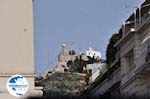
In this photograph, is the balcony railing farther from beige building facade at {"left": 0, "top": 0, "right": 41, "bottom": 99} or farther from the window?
beige building facade at {"left": 0, "top": 0, "right": 41, "bottom": 99}

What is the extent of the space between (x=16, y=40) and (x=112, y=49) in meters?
27.2

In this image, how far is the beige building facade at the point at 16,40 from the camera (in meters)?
21.0

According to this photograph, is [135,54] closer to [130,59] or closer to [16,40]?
[130,59]

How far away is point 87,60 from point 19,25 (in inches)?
2363

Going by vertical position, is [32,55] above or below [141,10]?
below

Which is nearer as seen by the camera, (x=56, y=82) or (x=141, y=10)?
(x=141, y=10)

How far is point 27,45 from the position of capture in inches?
845

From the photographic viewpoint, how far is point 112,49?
1908 inches

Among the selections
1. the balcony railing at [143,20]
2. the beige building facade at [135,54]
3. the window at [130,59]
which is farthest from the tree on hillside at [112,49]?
the balcony railing at [143,20]

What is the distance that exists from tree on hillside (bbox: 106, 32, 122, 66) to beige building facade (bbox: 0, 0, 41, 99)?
79.2ft

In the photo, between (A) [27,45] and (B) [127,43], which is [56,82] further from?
(A) [27,45]

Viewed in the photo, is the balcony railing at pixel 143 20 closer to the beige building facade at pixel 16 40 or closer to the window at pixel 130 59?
the window at pixel 130 59

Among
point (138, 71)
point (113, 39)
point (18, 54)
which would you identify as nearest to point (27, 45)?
point (18, 54)

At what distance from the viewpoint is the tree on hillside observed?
154 ft
